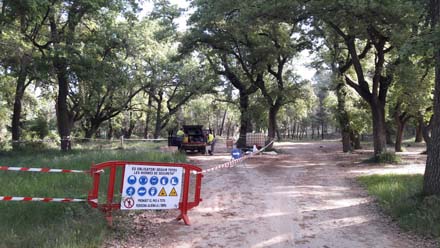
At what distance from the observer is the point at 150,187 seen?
7.33 meters

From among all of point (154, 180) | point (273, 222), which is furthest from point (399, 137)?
point (154, 180)

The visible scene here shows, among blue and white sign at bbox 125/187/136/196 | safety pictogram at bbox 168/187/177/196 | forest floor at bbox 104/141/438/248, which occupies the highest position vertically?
blue and white sign at bbox 125/187/136/196

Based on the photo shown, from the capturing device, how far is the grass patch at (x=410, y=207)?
702cm

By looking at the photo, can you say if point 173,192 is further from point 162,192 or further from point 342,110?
point 342,110

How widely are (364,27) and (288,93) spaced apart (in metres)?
11.9

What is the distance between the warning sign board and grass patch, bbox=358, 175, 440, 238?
4343 mm

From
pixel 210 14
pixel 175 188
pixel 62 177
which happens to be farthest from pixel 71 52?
pixel 175 188

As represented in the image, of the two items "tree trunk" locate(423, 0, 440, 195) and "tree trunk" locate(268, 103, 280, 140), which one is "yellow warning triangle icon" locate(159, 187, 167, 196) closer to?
"tree trunk" locate(423, 0, 440, 195)

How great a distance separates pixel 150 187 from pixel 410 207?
5.21 m

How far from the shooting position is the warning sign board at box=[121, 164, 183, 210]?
7.06 meters

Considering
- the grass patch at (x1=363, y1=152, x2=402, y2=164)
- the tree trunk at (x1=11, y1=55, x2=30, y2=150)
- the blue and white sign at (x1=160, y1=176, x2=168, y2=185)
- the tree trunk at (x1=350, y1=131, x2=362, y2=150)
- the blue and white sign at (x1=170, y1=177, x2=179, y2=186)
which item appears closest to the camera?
the blue and white sign at (x1=160, y1=176, x2=168, y2=185)

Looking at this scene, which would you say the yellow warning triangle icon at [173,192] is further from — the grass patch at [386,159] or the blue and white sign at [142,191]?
the grass patch at [386,159]

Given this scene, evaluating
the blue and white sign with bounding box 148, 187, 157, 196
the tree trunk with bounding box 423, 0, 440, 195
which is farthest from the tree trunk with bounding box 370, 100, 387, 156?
the blue and white sign with bounding box 148, 187, 157, 196

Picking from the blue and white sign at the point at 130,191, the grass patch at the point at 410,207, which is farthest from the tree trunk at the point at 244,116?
the blue and white sign at the point at 130,191
